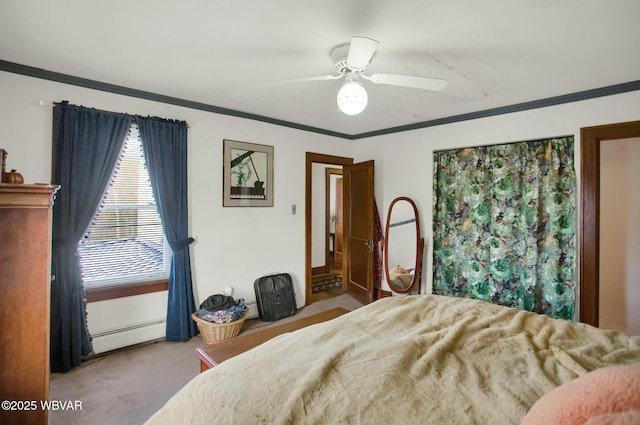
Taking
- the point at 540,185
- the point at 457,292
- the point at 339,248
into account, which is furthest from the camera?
the point at 339,248

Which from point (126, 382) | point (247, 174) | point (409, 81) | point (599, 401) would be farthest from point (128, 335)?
point (599, 401)

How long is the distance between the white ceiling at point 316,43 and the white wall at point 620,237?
1.36 metres

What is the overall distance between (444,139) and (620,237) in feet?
7.36

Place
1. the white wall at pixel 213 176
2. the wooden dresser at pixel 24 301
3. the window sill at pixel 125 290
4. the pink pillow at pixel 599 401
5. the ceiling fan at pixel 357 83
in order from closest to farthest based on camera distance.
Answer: the pink pillow at pixel 599 401
the wooden dresser at pixel 24 301
the ceiling fan at pixel 357 83
the white wall at pixel 213 176
the window sill at pixel 125 290

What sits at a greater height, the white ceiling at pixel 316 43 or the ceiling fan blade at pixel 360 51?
the white ceiling at pixel 316 43

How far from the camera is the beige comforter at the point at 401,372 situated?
101cm

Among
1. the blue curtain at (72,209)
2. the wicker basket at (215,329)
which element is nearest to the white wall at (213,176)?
the blue curtain at (72,209)

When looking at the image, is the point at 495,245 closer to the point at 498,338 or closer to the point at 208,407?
the point at 498,338

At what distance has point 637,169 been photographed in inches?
135

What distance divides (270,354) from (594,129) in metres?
3.37

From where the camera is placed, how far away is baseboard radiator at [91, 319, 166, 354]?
2781 mm

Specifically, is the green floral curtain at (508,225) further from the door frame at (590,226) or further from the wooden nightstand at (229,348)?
the wooden nightstand at (229,348)

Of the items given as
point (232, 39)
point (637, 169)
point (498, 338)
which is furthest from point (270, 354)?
point (637, 169)

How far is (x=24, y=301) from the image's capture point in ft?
4.98
